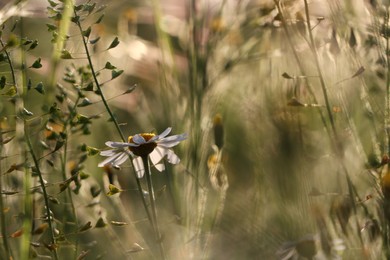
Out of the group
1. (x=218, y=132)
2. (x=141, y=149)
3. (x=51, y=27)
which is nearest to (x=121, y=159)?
(x=141, y=149)

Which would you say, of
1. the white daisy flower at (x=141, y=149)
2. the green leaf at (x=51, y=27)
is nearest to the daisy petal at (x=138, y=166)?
the white daisy flower at (x=141, y=149)

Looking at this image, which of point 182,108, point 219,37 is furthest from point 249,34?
point 182,108

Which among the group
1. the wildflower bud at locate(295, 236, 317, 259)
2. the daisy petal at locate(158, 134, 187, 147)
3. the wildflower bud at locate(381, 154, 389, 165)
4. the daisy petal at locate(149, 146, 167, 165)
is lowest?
the wildflower bud at locate(295, 236, 317, 259)

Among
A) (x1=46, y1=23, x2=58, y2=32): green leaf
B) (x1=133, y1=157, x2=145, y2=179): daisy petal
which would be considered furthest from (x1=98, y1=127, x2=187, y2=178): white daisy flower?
(x1=46, y1=23, x2=58, y2=32): green leaf

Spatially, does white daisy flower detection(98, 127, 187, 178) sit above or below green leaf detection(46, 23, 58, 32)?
below

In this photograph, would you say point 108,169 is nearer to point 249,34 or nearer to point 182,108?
point 182,108

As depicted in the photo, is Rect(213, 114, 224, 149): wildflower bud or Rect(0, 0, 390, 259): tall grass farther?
Rect(213, 114, 224, 149): wildflower bud

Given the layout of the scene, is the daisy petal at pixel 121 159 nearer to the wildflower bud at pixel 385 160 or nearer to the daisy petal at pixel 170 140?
the daisy petal at pixel 170 140

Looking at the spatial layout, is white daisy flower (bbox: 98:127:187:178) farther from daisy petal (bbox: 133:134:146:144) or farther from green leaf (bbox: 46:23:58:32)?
green leaf (bbox: 46:23:58:32)
